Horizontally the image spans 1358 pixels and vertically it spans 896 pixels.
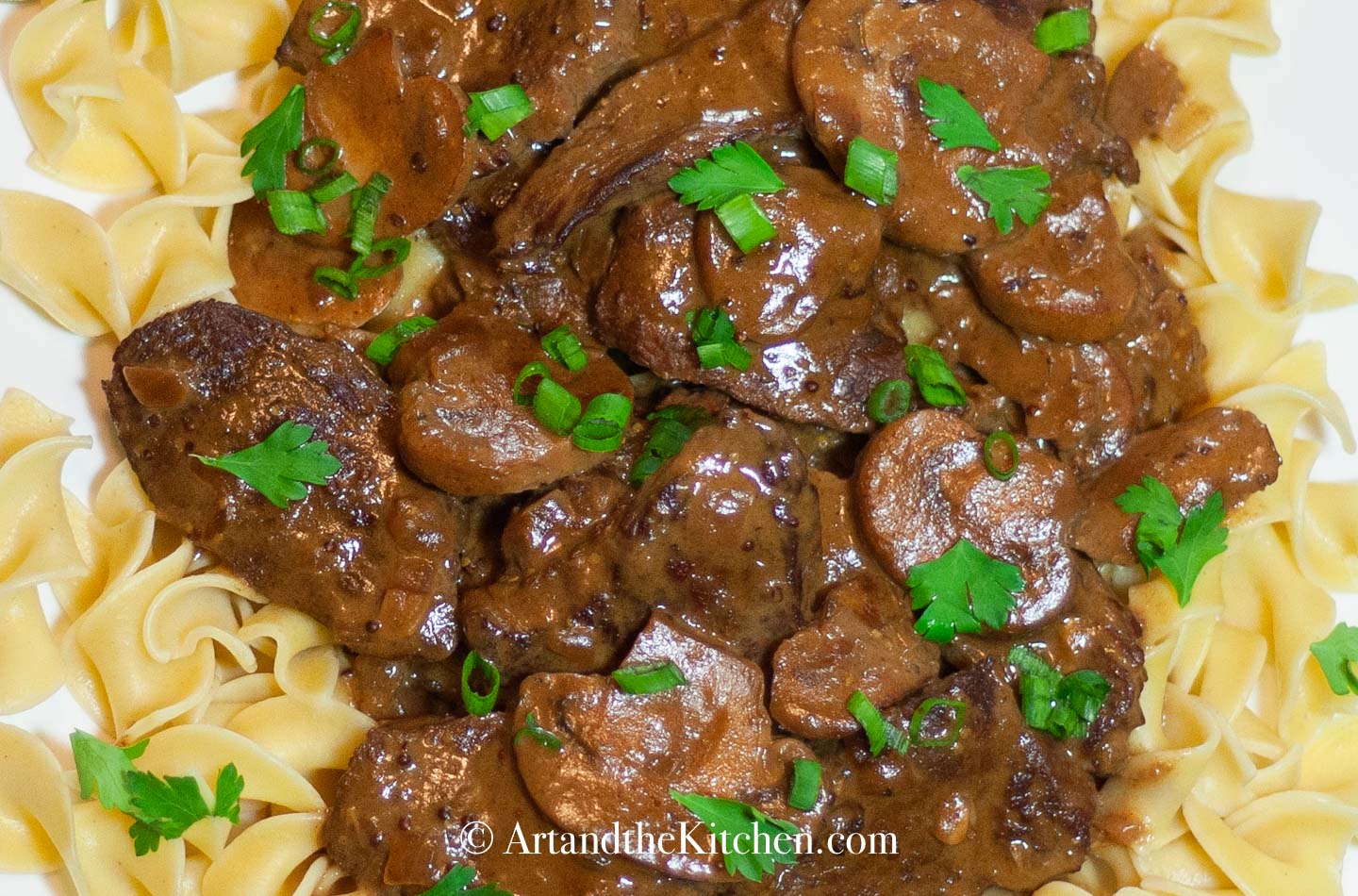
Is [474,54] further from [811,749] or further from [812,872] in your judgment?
[812,872]

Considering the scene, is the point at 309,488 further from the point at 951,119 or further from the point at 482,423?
the point at 951,119

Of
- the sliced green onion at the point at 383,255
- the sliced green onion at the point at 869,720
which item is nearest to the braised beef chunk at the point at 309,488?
the sliced green onion at the point at 383,255

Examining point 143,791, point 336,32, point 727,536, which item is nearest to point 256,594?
point 143,791

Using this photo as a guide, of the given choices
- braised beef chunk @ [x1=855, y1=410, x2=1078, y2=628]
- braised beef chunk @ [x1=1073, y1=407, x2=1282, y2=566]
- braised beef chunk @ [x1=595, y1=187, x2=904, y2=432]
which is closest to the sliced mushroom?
braised beef chunk @ [x1=595, y1=187, x2=904, y2=432]

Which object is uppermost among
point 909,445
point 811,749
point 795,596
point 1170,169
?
point 1170,169

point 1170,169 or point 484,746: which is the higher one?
point 1170,169

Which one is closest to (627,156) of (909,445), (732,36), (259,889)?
(732,36)

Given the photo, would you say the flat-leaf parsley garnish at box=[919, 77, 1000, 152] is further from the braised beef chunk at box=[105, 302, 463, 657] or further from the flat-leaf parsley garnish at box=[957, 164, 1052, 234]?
the braised beef chunk at box=[105, 302, 463, 657]

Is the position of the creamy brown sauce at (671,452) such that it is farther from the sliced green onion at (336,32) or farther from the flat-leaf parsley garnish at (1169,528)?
the flat-leaf parsley garnish at (1169,528)
